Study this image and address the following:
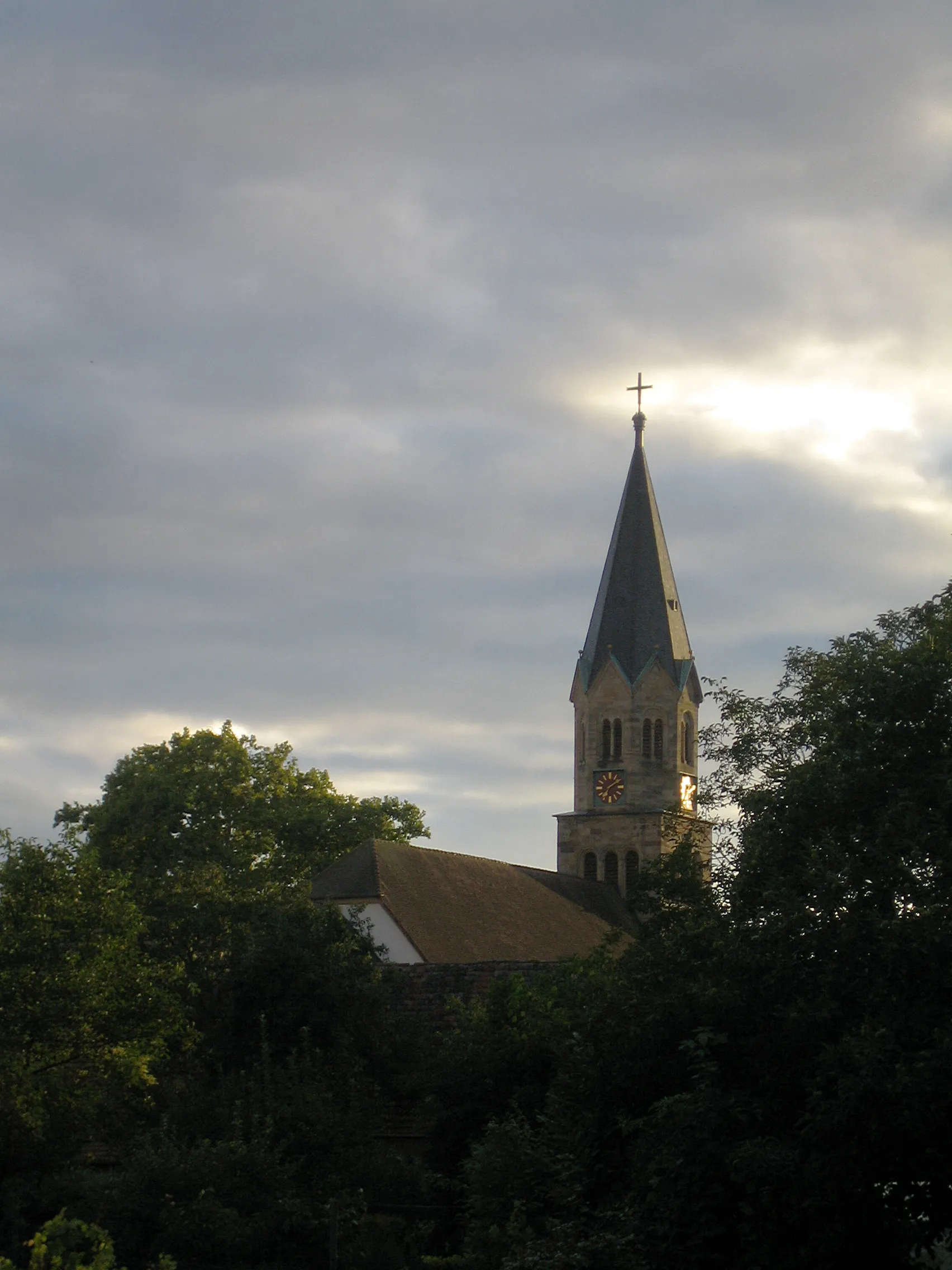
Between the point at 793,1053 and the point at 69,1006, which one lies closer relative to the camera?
the point at 793,1053

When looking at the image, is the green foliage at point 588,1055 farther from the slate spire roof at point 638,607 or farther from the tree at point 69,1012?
the slate spire roof at point 638,607

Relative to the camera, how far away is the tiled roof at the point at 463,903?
5031 cm

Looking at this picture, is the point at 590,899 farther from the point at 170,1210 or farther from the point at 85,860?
the point at 170,1210

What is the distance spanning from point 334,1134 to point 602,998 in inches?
239

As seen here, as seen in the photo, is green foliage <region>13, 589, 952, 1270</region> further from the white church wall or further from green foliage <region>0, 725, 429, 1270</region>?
the white church wall

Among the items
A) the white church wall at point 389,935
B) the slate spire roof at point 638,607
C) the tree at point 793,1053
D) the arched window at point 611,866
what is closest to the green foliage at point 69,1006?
the tree at point 793,1053

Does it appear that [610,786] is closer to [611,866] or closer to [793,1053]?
[611,866]

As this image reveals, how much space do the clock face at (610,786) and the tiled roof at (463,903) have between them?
35.0 feet

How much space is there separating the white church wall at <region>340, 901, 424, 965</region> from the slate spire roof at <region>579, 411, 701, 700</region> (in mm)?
26914

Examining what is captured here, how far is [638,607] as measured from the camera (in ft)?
247

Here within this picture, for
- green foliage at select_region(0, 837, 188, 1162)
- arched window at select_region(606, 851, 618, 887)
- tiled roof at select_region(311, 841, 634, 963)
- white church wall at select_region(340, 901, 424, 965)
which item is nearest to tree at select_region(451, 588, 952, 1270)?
green foliage at select_region(0, 837, 188, 1162)

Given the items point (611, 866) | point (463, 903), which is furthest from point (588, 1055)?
point (611, 866)

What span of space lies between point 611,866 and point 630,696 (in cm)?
725

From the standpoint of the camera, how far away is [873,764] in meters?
18.3
